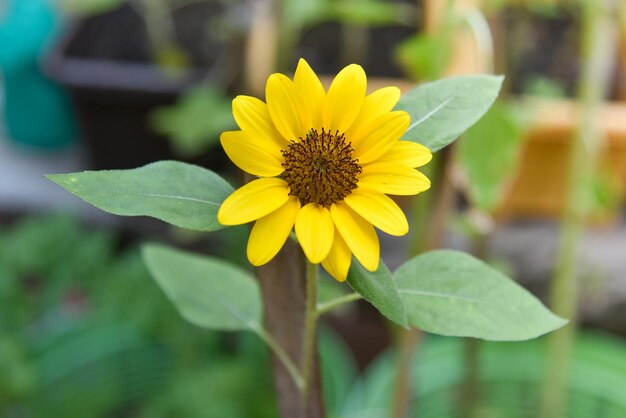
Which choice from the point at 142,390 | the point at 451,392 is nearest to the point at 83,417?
the point at 142,390

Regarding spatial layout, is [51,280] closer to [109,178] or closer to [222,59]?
[222,59]

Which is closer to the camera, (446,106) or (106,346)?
(446,106)

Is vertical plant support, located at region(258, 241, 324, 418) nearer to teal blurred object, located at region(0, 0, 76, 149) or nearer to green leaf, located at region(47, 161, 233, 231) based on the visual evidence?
green leaf, located at region(47, 161, 233, 231)

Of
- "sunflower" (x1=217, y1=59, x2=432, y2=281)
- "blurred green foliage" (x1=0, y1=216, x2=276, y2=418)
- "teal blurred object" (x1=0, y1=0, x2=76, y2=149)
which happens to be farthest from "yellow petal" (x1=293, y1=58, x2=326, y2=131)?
"teal blurred object" (x1=0, y1=0, x2=76, y2=149)

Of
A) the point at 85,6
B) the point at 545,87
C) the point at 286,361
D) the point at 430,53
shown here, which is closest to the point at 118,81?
the point at 85,6

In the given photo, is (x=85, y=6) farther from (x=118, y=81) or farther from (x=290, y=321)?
(x=290, y=321)
